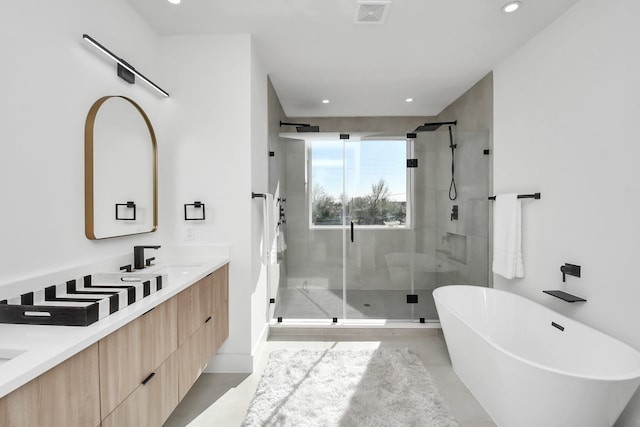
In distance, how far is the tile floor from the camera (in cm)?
189

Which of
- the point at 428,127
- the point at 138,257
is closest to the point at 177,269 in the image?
the point at 138,257

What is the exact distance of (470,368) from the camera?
2072 millimetres

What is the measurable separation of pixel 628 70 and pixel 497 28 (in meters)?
0.90

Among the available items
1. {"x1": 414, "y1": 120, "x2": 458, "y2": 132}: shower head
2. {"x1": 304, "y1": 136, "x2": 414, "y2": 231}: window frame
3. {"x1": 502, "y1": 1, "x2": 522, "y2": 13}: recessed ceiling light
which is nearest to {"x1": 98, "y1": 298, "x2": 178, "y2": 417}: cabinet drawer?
{"x1": 304, "y1": 136, "x2": 414, "y2": 231}: window frame

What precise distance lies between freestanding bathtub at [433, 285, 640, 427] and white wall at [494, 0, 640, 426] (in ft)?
0.52

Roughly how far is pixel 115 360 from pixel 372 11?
2.38 meters

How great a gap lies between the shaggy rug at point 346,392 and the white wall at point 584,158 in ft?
3.51

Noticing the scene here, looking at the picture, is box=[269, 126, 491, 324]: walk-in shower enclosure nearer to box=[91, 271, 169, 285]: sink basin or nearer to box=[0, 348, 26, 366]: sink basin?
box=[91, 271, 169, 285]: sink basin

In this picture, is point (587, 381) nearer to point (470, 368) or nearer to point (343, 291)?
point (470, 368)

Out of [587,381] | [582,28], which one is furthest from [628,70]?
[587,381]

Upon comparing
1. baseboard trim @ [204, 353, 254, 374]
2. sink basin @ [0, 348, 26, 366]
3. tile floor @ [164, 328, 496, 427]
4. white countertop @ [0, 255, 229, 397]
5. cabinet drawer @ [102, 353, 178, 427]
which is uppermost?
white countertop @ [0, 255, 229, 397]

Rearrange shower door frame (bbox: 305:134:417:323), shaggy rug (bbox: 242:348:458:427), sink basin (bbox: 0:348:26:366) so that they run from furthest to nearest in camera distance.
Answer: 1. shower door frame (bbox: 305:134:417:323)
2. shaggy rug (bbox: 242:348:458:427)
3. sink basin (bbox: 0:348:26:366)

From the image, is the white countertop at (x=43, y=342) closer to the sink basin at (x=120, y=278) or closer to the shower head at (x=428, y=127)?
the sink basin at (x=120, y=278)

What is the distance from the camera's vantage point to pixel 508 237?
262 centimetres
